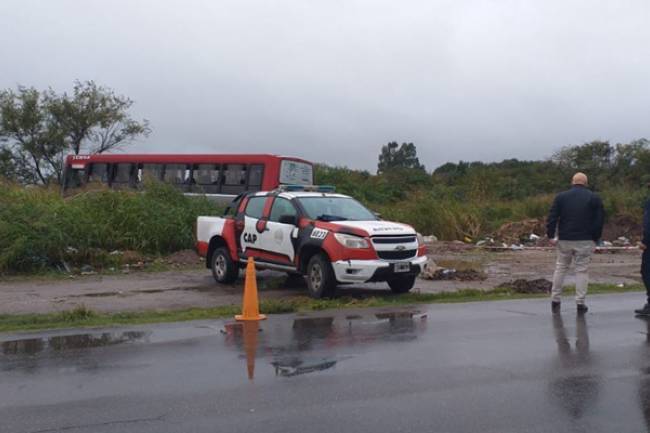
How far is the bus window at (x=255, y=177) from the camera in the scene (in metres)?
30.8

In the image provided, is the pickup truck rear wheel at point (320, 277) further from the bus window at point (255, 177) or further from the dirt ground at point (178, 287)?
the bus window at point (255, 177)

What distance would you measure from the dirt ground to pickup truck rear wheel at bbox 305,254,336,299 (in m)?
1.08

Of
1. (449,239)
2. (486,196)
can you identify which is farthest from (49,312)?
(486,196)

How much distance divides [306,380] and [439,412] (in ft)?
5.18

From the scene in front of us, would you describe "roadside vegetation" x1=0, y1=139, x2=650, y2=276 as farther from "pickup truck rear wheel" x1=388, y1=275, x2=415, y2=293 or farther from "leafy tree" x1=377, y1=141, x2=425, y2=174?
"leafy tree" x1=377, y1=141, x2=425, y2=174

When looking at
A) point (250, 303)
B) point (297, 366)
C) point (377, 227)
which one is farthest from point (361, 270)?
point (297, 366)

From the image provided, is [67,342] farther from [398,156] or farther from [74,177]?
[398,156]

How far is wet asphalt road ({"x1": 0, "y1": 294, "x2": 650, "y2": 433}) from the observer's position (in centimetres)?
631

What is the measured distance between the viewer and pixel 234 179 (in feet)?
104

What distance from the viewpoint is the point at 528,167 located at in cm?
6969

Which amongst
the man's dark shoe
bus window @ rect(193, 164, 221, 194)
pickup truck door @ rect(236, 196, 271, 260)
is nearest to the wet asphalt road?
the man's dark shoe

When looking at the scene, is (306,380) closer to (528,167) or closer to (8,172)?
(8,172)

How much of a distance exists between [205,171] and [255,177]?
271 cm

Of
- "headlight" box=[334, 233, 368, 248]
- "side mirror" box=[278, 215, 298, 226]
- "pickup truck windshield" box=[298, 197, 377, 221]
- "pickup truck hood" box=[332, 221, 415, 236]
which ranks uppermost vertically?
"pickup truck windshield" box=[298, 197, 377, 221]
